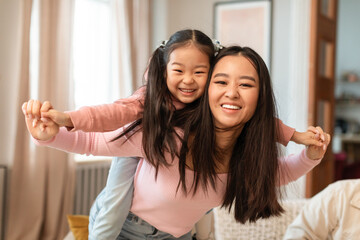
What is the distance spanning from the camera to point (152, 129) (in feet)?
3.83

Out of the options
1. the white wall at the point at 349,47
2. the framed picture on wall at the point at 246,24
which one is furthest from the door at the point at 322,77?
the white wall at the point at 349,47

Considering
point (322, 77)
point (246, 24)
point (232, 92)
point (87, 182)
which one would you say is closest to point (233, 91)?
point (232, 92)

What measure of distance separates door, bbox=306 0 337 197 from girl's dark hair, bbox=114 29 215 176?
2291 millimetres

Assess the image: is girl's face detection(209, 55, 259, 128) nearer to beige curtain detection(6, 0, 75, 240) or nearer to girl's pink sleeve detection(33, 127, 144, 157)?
girl's pink sleeve detection(33, 127, 144, 157)

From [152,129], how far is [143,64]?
311 centimetres

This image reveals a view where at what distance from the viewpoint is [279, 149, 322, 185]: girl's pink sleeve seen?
1.40 m

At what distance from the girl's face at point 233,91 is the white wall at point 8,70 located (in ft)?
7.48

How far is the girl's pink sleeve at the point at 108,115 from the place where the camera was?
1.03 metres

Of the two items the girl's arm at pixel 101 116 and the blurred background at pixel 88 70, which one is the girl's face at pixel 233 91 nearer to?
the girl's arm at pixel 101 116

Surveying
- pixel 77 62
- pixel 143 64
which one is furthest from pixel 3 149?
pixel 143 64

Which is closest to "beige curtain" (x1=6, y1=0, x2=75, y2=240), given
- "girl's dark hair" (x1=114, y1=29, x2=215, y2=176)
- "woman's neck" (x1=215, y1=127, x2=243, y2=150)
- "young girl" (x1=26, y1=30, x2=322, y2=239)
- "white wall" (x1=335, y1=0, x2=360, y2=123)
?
"young girl" (x1=26, y1=30, x2=322, y2=239)

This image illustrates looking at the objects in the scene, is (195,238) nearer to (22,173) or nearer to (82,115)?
(82,115)

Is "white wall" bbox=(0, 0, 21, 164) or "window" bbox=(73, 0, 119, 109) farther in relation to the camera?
"window" bbox=(73, 0, 119, 109)

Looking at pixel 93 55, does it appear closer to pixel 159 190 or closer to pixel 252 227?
pixel 252 227
